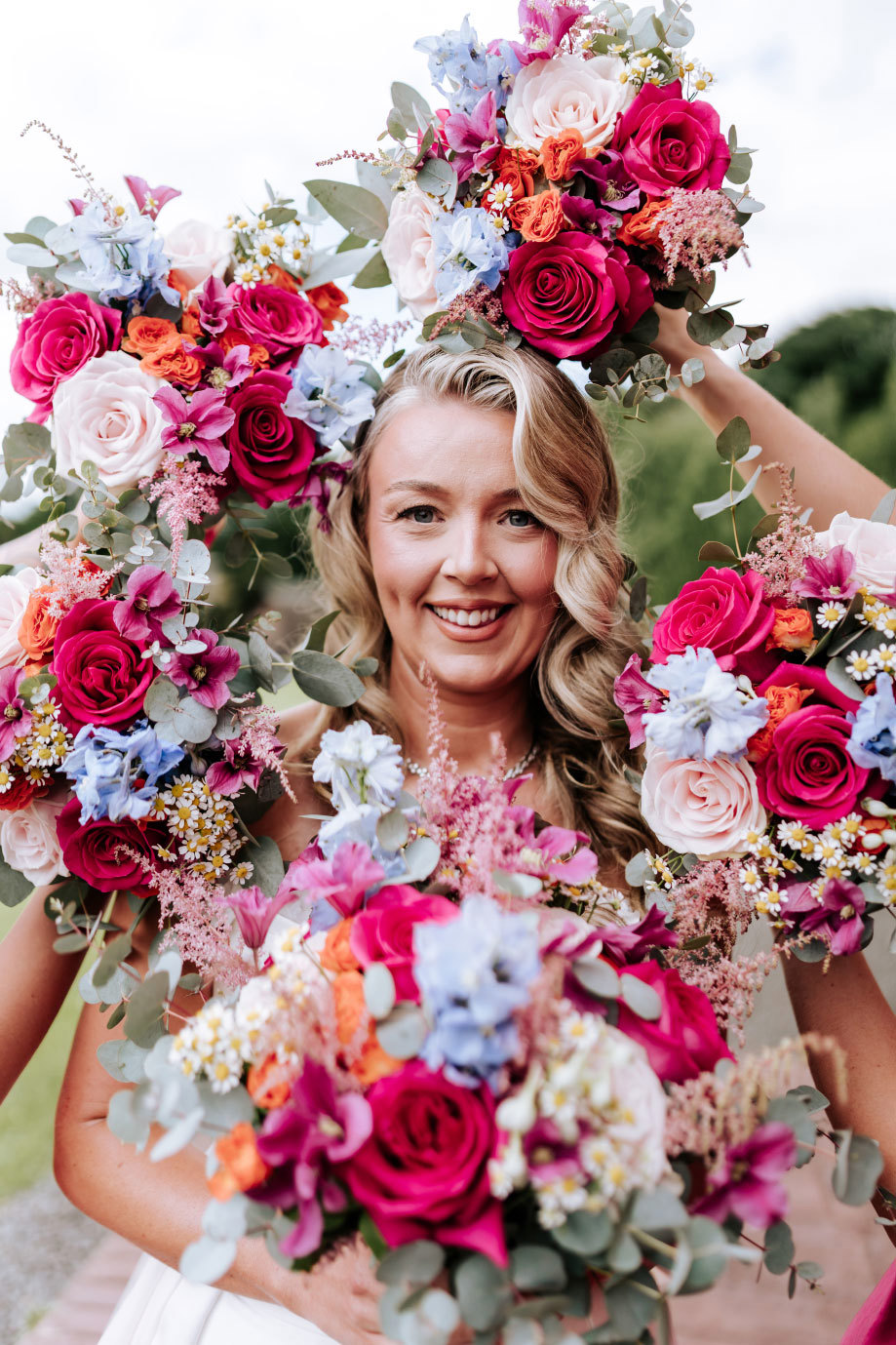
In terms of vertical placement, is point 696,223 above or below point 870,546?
above

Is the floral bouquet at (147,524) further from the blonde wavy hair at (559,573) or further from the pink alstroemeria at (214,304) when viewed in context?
the blonde wavy hair at (559,573)

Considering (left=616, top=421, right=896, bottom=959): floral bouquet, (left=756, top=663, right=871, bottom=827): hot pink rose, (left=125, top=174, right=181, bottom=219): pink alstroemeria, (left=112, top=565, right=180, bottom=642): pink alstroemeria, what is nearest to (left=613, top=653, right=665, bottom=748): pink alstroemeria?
(left=616, top=421, right=896, bottom=959): floral bouquet

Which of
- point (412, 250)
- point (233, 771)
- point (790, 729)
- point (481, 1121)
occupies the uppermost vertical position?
point (412, 250)

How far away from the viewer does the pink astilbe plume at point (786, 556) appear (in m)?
1.31

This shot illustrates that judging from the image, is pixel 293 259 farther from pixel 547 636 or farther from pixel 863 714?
pixel 863 714

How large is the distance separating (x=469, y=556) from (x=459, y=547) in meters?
0.03

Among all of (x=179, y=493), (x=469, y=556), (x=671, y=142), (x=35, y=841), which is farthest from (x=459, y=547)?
(x=35, y=841)

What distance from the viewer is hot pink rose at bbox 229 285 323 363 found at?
1.58 metres

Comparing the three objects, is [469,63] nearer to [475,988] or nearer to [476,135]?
[476,135]

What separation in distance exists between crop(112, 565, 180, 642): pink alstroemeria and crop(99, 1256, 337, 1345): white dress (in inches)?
38.9

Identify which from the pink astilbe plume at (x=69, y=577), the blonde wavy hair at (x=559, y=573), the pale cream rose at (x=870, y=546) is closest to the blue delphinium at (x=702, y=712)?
the pale cream rose at (x=870, y=546)

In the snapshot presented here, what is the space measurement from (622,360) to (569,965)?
96 centimetres

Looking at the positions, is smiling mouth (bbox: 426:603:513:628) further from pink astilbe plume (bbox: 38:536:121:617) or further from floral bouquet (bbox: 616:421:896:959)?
pink astilbe plume (bbox: 38:536:121:617)

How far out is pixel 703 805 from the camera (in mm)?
1297
